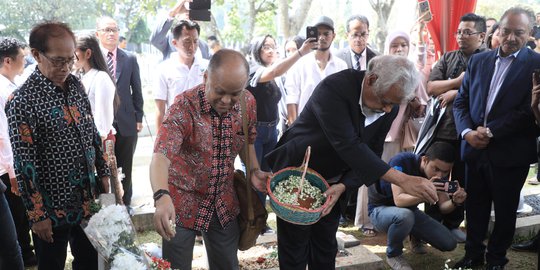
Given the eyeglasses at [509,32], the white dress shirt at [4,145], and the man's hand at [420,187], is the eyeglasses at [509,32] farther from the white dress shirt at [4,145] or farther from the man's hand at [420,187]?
the white dress shirt at [4,145]

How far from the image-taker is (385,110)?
8.94ft

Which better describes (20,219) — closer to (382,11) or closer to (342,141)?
(342,141)

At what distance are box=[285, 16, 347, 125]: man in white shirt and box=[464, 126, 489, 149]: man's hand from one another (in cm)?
164

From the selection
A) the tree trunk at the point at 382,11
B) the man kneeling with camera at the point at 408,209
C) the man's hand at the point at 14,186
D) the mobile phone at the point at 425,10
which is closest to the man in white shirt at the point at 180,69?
the man's hand at the point at 14,186

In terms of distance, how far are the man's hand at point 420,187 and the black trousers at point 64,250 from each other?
174 cm

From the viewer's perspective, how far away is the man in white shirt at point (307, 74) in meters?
5.00

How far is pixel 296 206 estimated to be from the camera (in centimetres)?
252

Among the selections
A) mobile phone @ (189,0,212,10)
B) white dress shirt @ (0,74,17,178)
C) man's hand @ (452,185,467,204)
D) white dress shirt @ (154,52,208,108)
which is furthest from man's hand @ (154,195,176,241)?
mobile phone @ (189,0,212,10)

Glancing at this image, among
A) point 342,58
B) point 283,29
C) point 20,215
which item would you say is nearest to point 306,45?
point 342,58

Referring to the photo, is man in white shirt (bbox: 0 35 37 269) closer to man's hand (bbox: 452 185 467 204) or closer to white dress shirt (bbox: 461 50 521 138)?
man's hand (bbox: 452 185 467 204)

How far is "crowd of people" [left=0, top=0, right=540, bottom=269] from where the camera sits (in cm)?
246

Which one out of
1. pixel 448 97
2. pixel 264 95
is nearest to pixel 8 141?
pixel 264 95

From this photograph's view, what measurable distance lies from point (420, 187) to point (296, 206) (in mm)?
658

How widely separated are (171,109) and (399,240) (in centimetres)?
235
